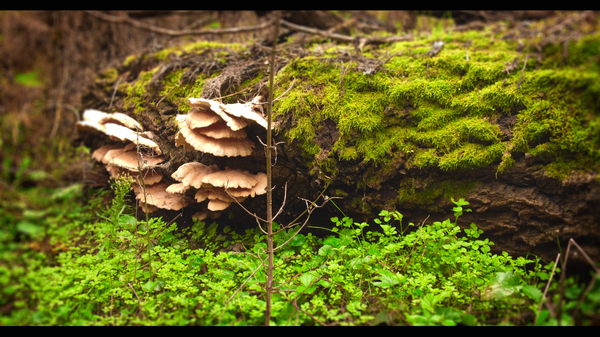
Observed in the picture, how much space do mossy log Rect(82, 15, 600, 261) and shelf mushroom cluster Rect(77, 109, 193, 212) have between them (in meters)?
0.18

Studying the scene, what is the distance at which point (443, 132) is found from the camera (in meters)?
2.58

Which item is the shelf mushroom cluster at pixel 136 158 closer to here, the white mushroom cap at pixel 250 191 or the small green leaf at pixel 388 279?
the white mushroom cap at pixel 250 191

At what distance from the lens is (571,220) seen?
217cm

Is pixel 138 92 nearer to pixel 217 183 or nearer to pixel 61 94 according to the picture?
pixel 217 183

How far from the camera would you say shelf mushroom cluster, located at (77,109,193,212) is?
307 cm

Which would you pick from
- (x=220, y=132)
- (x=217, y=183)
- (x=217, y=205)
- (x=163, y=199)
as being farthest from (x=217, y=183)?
(x=163, y=199)

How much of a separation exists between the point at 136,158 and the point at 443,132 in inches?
126

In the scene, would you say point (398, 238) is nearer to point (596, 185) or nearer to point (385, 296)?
point (385, 296)

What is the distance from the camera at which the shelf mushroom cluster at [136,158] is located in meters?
3.07

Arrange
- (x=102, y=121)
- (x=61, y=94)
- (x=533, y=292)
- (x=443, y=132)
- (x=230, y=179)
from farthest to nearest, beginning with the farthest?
(x=61, y=94) < (x=102, y=121) < (x=230, y=179) < (x=443, y=132) < (x=533, y=292)

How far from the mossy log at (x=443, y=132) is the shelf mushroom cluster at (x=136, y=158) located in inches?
7.0

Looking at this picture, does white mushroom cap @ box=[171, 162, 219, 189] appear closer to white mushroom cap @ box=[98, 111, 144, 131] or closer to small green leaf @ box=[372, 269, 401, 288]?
white mushroom cap @ box=[98, 111, 144, 131]

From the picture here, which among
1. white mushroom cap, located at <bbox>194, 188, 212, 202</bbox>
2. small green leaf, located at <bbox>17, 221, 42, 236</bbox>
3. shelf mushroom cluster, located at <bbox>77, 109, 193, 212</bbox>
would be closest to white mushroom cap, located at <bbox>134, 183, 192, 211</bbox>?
shelf mushroom cluster, located at <bbox>77, 109, 193, 212</bbox>
